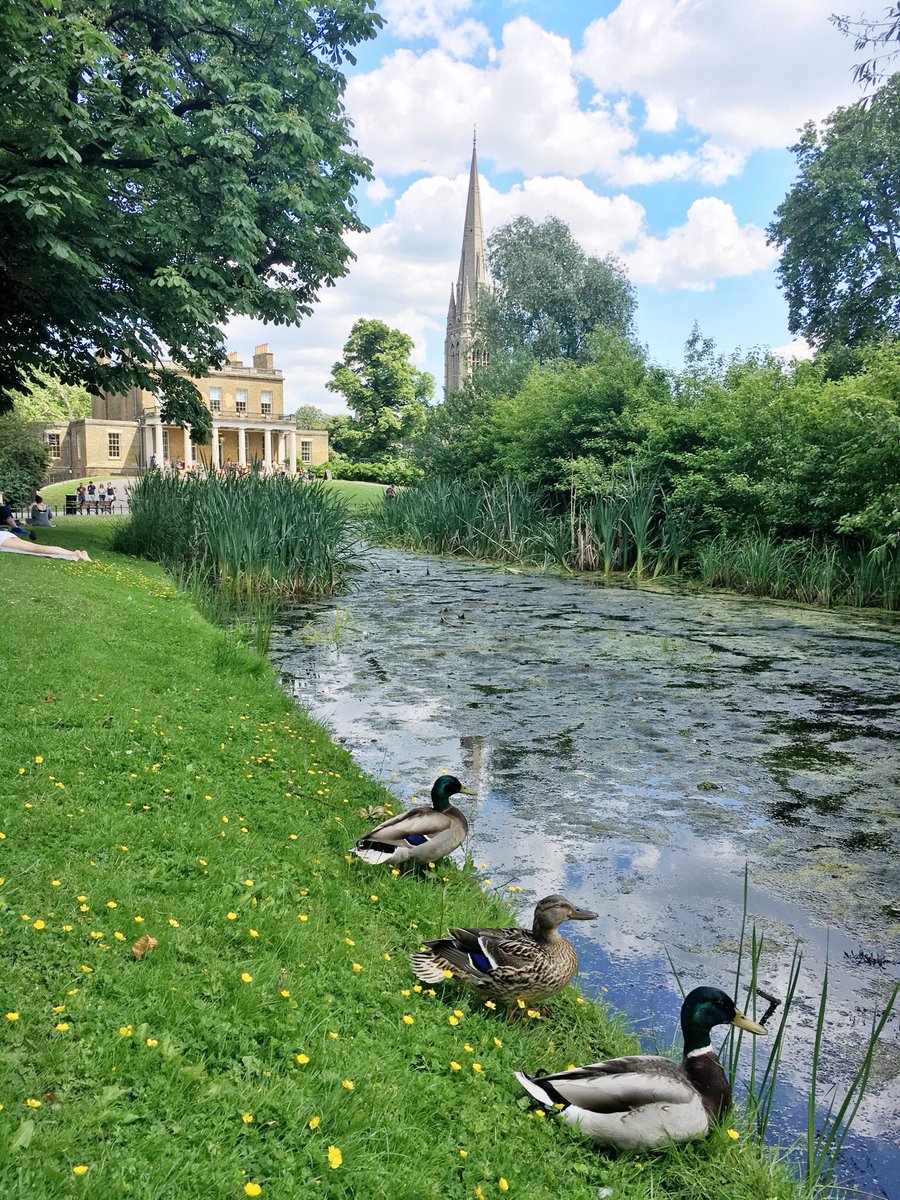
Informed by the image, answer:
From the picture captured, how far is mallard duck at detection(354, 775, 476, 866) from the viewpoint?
4172 millimetres

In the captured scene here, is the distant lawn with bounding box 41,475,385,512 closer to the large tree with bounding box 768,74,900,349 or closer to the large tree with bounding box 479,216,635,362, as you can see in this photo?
the large tree with bounding box 479,216,635,362

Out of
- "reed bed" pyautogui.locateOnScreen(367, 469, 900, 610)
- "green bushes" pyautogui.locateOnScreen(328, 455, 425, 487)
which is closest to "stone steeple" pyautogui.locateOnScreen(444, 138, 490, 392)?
"green bushes" pyautogui.locateOnScreen(328, 455, 425, 487)

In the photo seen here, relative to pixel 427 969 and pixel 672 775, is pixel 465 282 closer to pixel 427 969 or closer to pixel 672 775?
pixel 672 775

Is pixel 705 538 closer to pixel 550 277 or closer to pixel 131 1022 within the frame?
pixel 131 1022

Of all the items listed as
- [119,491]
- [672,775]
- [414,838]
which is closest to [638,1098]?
[414,838]

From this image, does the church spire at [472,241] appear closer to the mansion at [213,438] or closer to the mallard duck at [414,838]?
the mansion at [213,438]

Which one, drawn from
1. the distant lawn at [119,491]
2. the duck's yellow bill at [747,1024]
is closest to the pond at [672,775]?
the duck's yellow bill at [747,1024]

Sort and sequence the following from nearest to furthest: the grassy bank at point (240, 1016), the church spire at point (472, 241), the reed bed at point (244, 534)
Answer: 1. the grassy bank at point (240, 1016)
2. the reed bed at point (244, 534)
3. the church spire at point (472, 241)

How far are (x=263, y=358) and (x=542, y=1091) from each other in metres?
74.3

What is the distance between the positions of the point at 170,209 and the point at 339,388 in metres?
49.6

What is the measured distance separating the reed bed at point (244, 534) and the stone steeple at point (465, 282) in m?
69.7

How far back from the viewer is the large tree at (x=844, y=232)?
1179 inches

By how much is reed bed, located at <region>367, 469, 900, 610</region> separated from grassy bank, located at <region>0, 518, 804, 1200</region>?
1167 cm

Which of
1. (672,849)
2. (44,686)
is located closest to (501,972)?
(672,849)
